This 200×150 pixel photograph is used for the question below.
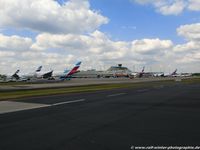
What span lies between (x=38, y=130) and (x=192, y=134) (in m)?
4.51

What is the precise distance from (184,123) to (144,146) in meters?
3.85

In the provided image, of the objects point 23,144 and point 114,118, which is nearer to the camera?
point 23,144

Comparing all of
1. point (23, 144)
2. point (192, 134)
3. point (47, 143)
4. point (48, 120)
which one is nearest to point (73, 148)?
point (47, 143)

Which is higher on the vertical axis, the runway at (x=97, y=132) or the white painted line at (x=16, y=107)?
the white painted line at (x=16, y=107)

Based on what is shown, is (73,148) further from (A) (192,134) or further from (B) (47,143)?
(A) (192,134)

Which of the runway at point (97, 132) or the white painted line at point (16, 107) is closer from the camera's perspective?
the runway at point (97, 132)

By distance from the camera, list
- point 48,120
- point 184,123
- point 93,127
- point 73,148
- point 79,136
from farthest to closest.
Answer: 1. point 48,120
2. point 184,123
3. point 93,127
4. point 79,136
5. point 73,148

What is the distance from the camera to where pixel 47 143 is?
7371mm

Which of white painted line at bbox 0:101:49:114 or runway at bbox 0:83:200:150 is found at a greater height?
white painted line at bbox 0:101:49:114

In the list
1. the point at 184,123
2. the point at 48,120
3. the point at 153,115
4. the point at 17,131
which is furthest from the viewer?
the point at 153,115

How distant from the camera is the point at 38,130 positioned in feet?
29.6

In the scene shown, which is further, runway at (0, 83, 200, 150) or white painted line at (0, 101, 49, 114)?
white painted line at (0, 101, 49, 114)

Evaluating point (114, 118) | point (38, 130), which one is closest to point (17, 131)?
point (38, 130)

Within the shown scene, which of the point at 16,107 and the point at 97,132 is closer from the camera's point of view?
the point at 97,132
